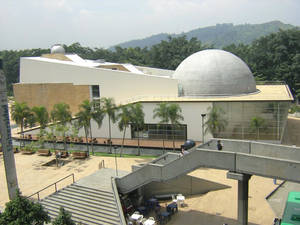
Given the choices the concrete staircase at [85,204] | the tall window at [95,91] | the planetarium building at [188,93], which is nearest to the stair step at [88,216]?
the concrete staircase at [85,204]

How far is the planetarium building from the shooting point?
33.8m

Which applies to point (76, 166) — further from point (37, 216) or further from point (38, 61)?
point (38, 61)

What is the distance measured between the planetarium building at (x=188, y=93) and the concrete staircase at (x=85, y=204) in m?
14.1

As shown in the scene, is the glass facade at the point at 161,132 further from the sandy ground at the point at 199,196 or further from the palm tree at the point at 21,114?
the palm tree at the point at 21,114

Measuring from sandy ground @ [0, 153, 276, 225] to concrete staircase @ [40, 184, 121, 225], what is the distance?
2.07 metres

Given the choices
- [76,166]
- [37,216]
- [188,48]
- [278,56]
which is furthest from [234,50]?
[37,216]

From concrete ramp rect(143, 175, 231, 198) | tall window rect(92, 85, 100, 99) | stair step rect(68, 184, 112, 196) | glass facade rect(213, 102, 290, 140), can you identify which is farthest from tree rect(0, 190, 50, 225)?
tall window rect(92, 85, 100, 99)

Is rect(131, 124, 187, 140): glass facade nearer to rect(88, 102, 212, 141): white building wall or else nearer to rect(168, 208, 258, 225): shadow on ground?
rect(88, 102, 212, 141): white building wall

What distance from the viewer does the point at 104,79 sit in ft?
147

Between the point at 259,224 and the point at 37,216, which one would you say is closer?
the point at 37,216

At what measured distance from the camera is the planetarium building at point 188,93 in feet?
111

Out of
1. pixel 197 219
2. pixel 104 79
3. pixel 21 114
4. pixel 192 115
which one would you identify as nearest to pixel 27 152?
pixel 21 114

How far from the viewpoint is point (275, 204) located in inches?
818

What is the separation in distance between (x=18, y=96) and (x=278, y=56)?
62.5m
